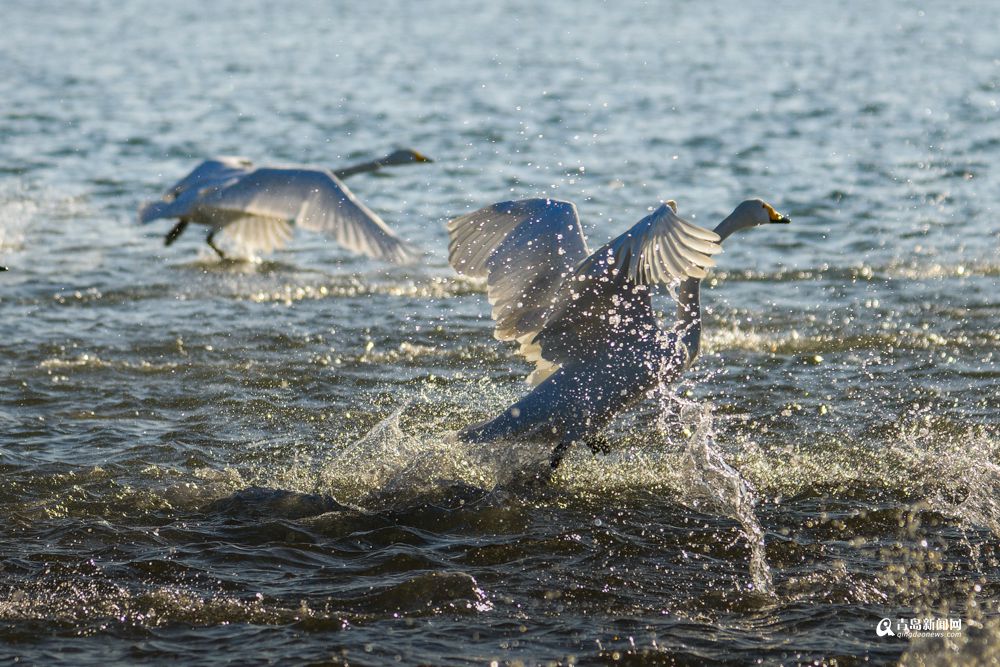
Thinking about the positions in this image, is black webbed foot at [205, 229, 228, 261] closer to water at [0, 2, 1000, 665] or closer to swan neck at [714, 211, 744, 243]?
water at [0, 2, 1000, 665]

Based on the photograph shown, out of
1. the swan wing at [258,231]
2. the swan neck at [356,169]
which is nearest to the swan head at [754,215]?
the swan neck at [356,169]

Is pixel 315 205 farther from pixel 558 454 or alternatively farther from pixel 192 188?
pixel 558 454

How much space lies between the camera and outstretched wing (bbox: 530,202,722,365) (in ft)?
20.2

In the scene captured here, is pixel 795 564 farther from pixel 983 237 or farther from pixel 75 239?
pixel 75 239

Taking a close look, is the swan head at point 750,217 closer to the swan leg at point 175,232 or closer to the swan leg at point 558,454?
the swan leg at point 558,454

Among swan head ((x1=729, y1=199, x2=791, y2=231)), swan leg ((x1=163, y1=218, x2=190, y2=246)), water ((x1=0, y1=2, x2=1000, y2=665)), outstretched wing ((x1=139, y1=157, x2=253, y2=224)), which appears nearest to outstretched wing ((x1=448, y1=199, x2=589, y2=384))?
water ((x1=0, y1=2, x2=1000, y2=665))

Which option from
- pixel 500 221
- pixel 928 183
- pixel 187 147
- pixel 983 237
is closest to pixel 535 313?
pixel 500 221

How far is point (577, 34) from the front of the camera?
1170 inches

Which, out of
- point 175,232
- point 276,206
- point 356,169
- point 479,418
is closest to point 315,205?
point 276,206

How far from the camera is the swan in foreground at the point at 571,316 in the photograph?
696 centimetres

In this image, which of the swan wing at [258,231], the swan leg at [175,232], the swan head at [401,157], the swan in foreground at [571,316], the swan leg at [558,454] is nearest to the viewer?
the swan in foreground at [571,316]

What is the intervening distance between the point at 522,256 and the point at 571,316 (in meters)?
0.44

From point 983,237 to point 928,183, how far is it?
2.34 m

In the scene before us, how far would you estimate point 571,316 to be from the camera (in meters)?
7.19
